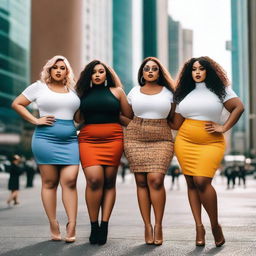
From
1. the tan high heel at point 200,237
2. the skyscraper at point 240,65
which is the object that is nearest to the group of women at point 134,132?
the tan high heel at point 200,237

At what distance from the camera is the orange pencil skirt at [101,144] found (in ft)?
21.5

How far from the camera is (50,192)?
22.2 ft

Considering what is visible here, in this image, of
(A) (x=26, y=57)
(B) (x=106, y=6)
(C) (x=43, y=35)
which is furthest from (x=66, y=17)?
(B) (x=106, y=6)

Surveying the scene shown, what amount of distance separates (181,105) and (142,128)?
52 cm

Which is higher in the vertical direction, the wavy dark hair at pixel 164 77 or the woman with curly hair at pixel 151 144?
the wavy dark hair at pixel 164 77

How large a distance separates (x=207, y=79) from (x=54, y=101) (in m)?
1.79

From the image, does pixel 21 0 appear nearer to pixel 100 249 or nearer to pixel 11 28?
pixel 11 28

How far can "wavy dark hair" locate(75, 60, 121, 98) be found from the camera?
265 inches

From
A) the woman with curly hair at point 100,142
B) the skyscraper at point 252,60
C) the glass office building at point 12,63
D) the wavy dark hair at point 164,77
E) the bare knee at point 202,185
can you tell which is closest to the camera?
the bare knee at point 202,185

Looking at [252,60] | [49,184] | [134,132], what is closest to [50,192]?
[49,184]

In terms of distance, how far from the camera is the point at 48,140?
6719 mm

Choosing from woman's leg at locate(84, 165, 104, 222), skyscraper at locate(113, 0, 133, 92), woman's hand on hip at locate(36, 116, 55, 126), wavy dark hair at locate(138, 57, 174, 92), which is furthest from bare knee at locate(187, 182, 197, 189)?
skyscraper at locate(113, 0, 133, 92)

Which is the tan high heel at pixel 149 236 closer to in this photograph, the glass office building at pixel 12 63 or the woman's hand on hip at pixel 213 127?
the woman's hand on hip at pixel 213 127

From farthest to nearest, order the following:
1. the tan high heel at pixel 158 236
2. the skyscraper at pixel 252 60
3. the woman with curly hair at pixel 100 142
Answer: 1. the skyscraper at pixel 252 60
2. the woman with curly hair at pixel 100 142
3. the tan high heel at pixel 158 236
